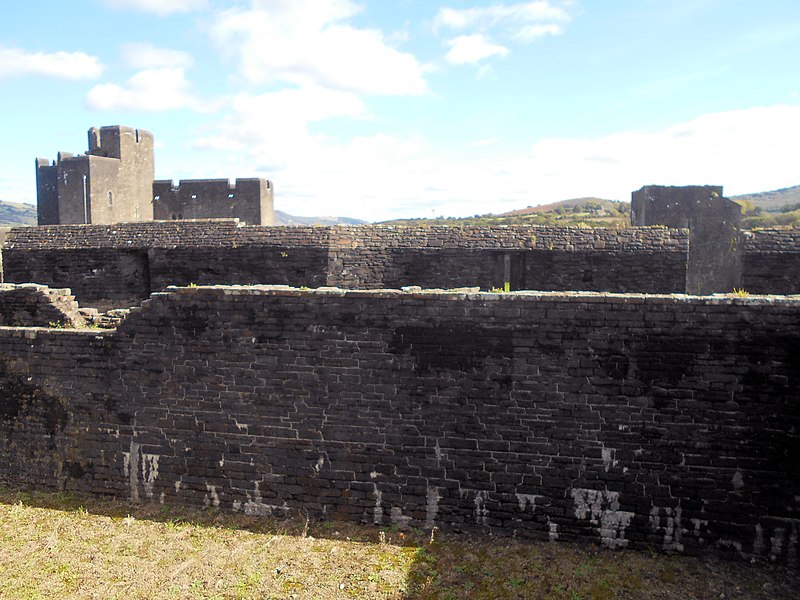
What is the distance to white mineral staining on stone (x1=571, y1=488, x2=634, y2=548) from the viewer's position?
7.34 meters

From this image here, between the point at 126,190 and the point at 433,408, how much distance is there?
3029cm

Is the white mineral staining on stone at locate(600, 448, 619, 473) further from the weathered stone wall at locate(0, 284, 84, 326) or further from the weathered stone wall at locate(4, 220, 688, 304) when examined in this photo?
the weathered stone wall at locate(0, 284, 84, 326)

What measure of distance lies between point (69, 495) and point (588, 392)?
7.70 meters

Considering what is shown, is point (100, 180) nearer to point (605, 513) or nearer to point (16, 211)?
point (605, 513)

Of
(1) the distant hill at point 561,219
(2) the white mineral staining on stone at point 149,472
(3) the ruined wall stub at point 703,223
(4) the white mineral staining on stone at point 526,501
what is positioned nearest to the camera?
(4) the white mineral staining on stone at point 526,501

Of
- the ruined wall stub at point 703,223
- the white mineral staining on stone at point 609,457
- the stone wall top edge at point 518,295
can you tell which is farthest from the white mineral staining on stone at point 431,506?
the ruined wall stub at point 703,223

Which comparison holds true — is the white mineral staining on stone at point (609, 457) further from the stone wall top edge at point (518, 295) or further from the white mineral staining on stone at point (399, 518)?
the white mineral staining on stone at point (399, 518)

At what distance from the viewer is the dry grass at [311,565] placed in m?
6.61

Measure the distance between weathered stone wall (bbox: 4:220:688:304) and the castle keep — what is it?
9.84ft

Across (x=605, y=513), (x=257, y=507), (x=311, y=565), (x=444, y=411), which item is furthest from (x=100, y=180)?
(x=605, y=513)

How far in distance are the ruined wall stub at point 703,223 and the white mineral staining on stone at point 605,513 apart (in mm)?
8937

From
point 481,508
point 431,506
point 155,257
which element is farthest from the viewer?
point 155,257

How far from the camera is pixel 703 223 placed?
49.0ft

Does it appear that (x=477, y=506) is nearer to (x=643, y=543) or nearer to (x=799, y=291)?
(x=643, y=543)
